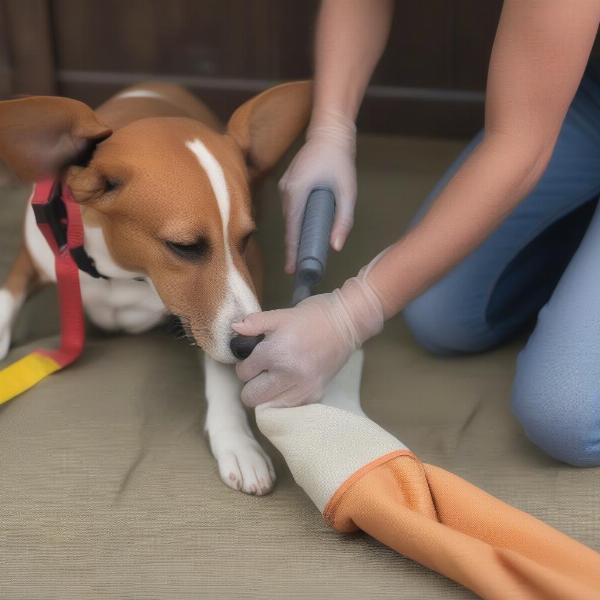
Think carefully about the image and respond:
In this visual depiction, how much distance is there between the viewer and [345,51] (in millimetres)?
1632

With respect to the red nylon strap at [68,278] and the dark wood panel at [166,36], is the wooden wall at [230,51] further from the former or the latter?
the red nylon strap at [68,278]

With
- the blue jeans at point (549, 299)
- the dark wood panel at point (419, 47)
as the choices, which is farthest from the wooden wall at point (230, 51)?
the blue jeans at point (549, 299)

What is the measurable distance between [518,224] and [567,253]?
0.18m

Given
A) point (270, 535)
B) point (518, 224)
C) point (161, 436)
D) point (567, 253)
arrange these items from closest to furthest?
point (270, 535)
point (161, 436)
point (518, 224)
point (567, 253)

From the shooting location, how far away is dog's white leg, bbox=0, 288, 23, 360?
5.35ft

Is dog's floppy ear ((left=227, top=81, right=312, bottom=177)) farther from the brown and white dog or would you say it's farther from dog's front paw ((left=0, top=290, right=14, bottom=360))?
dog's front paw ((left=0, top=290, right=14, bottom=360))

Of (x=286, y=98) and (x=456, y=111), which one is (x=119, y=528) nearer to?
(x=286, y=98)

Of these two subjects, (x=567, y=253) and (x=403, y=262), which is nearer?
(x=403, y=262)

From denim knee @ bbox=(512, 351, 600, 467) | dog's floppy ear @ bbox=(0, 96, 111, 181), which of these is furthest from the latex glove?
dog's floppy ear @ bbox=(0, 96, 111, 181)

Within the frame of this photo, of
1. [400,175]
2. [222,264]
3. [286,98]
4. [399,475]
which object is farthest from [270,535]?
[400,175]

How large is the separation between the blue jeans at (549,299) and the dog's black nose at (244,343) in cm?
39

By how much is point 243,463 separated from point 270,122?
0.55 metres

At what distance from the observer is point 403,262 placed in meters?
1.34

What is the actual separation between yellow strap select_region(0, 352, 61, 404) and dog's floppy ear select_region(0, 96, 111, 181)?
287mm
